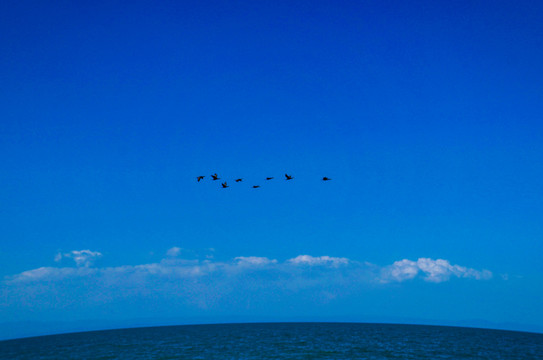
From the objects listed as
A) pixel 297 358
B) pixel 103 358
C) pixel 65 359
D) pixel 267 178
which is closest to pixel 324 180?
pixel 267 178

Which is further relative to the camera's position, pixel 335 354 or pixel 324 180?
pixel 335 354

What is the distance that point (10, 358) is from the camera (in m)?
79.4

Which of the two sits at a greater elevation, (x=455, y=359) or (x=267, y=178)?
(x=267, y=178)

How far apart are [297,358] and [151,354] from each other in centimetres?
2660

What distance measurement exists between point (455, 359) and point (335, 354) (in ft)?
60.8

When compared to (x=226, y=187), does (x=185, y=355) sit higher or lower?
lower

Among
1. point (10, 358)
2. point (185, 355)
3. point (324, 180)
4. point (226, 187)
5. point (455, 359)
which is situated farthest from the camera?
point (10, 358)

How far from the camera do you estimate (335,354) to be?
61438 millimetres

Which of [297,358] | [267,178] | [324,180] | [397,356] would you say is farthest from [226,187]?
[397,356]

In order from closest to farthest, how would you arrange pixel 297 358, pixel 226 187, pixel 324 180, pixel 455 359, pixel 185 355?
pixel 226 187 < pixel 324 180 < pixel 297 358 < pixel 455 359 < pixel 185 355

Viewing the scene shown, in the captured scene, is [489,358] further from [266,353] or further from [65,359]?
[65,359]

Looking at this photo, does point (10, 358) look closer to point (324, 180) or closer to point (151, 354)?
point (151, 354)

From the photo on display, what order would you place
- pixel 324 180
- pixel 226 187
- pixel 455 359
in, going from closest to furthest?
pixel 226 187, pixel 324 180, pixel 455 359

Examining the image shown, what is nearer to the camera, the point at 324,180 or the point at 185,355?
the point at 324,180
